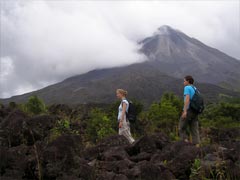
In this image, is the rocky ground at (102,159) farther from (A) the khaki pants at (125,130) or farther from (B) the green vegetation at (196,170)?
(A) the khaki pants at (125,130)

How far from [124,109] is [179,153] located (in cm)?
323

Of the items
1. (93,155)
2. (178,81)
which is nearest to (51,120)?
(93,155)

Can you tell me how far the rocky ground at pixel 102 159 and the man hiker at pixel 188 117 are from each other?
1.53 m

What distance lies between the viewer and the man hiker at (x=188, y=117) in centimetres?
770

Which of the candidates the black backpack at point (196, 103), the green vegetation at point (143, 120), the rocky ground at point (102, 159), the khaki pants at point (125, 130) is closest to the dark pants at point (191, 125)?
the black backpack at point (196, 103)

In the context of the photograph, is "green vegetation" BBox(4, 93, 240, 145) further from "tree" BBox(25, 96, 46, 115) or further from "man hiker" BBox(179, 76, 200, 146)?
"man hiker" BBox(179, 76, 200, 146)

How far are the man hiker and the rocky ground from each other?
1531mm

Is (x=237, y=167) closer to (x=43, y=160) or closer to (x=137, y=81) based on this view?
(x=43, y=160)

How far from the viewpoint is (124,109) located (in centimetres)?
848

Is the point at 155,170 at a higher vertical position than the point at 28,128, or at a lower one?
lower

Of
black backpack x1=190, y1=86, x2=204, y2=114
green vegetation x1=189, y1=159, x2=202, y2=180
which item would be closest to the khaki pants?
black backpack x1=190, y1=86, x2=204, y2=114

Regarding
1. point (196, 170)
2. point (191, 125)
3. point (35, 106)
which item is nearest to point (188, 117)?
point (191, 125)

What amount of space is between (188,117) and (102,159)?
2.67 m

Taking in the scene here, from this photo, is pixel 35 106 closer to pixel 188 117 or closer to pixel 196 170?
pixel 188 117
